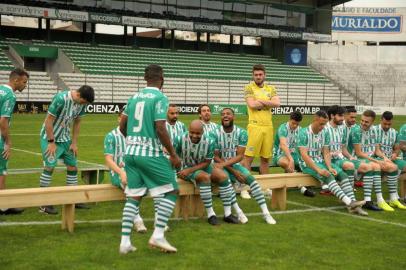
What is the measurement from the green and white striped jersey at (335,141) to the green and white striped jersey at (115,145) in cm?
353

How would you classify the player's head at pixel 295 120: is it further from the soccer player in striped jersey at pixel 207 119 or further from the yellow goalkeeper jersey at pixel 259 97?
the soccer player in striped jersey at pixel 207 119

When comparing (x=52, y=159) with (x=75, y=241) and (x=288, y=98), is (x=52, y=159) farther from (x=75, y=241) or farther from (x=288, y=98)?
(x=288, y=98)

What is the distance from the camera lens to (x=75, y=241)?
6891mm

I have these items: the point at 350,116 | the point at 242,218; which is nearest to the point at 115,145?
the point at 242,218

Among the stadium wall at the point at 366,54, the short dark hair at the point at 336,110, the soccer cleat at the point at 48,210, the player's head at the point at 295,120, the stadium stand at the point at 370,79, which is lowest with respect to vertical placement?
the soccer cleat at the point at 48,210

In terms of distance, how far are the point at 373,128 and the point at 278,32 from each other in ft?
122

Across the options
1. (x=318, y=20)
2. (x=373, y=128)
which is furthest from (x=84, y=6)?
(x=373, y=128)

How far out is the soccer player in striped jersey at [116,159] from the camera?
750cm

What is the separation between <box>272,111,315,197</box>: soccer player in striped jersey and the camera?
10656 mm

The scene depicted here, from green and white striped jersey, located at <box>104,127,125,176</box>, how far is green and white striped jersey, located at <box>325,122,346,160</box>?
353 cm

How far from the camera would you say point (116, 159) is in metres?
8.16

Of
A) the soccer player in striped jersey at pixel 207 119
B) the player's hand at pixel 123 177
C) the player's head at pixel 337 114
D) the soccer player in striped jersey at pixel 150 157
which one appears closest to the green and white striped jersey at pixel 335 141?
the player's head at pixel 337 114

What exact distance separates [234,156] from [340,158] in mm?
2081

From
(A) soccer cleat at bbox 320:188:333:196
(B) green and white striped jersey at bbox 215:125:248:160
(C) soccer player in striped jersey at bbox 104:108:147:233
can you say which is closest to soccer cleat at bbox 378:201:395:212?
(A) soccer cleat at bbox 320:188:333:196
